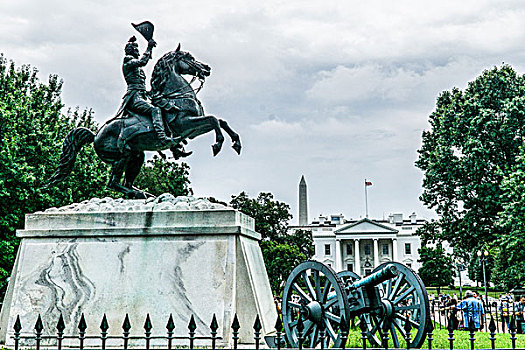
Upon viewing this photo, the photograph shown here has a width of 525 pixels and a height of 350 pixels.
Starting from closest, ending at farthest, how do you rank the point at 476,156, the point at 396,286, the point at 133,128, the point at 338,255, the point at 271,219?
the point at 396,286 → the point at 133,128 → the point at 476,156 → the point at 271,219 → the point at 338,255

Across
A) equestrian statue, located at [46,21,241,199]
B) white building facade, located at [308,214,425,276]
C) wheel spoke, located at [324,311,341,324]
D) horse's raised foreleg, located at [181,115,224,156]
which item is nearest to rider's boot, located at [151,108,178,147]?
equestrian statue, located at [46,21,241,199]

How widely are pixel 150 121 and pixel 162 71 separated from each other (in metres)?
1.01

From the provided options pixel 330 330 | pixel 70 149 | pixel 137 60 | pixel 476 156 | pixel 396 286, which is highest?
pixel 476 156

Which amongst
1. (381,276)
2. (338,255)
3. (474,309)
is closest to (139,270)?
(381,276)

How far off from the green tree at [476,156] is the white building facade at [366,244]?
59.6 m

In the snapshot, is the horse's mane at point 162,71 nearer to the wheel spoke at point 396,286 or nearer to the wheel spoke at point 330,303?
the wheel spoke at point 330,303

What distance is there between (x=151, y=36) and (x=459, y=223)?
68.7ft

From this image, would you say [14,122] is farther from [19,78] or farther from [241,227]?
[241,227]

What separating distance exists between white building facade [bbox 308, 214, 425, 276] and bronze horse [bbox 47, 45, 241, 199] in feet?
259

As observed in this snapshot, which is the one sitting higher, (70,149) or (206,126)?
(206,126)

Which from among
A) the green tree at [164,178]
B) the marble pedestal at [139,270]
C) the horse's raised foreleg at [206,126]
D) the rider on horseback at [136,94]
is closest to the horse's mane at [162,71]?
the rider on horseback at [136,94]

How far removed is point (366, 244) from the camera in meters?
90.8

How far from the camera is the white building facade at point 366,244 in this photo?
8856cm

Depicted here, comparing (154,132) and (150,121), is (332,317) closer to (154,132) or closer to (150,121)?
(154,132)
